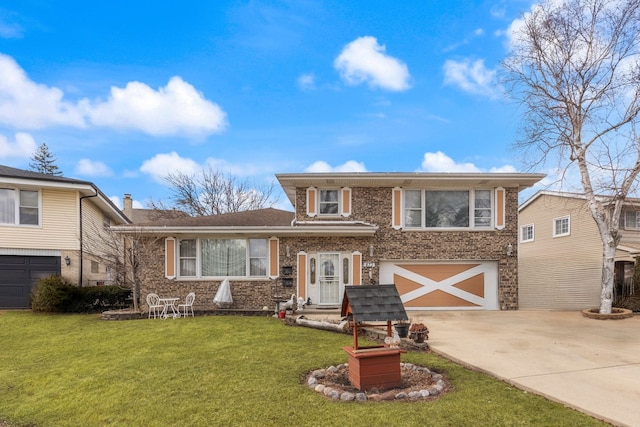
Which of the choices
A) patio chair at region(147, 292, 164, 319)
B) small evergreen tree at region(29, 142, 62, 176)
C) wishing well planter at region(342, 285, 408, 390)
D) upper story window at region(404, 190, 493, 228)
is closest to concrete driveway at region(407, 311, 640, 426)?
wishing well planter at region(342, 285, 408, 390)

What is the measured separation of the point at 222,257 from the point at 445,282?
8.47 metres

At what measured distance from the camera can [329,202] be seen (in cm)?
1399

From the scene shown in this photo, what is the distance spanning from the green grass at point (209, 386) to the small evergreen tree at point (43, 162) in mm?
42525

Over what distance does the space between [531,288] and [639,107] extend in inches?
355

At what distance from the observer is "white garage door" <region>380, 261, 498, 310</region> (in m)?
13.8

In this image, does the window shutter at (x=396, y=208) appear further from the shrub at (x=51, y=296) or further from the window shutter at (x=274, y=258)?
the shrub at (x=51, y=296)

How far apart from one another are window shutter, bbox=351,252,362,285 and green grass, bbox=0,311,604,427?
414 cm

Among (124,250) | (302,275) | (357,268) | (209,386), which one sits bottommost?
(209,386)

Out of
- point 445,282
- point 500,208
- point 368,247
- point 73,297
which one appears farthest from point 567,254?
point 73,297

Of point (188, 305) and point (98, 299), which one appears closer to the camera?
point (188, 305)

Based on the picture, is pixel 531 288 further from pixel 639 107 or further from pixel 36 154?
pixel 36 154

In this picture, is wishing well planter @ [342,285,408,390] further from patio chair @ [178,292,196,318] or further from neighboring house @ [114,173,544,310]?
patio chair @ [178,292,196,318]

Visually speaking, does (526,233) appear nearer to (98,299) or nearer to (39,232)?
(98,299)

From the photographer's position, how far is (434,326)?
406 inches
